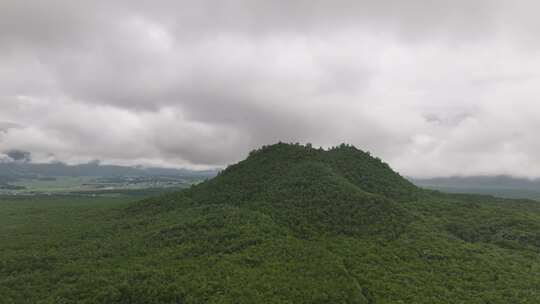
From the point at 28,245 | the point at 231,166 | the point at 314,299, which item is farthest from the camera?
the point at 231,166

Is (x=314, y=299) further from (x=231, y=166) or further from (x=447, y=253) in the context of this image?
(x=231, y=166)

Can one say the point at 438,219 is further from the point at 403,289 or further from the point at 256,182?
the point at 256,182

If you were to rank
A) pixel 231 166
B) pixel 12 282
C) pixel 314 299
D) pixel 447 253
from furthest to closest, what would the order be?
pixel 231 166 → pixel 447 253 → pixel 12 282 → pixel 314 299

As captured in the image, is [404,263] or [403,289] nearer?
[403,289]

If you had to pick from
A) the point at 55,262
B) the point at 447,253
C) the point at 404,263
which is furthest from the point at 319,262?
the point at 55,262

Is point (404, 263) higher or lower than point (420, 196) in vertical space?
lower

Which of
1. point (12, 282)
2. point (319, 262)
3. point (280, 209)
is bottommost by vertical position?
point (12, 282)

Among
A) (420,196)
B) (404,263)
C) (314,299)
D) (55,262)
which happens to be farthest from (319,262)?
(420,196)
